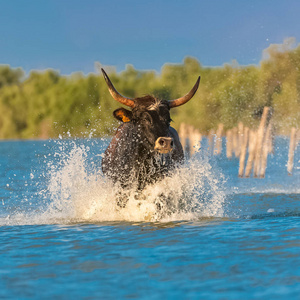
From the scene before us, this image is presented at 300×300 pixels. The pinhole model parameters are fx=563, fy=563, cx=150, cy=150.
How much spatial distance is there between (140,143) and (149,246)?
9.89 ft

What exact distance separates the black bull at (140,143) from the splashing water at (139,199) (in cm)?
24

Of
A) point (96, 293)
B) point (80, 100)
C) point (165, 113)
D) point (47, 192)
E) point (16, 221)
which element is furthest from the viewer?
point (80, 100)

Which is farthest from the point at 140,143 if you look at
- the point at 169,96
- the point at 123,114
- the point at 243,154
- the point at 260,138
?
the point at 169,96

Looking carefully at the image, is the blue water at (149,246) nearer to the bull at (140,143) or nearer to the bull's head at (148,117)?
the bull at (140,143)

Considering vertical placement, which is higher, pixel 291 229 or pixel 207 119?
pixel 207 119

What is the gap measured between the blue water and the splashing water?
0.02m

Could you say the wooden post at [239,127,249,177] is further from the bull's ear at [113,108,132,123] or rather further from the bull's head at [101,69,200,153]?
the bull's ear at [113,108,132,123]

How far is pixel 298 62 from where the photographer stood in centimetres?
6412

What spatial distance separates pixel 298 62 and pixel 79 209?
2201 inches

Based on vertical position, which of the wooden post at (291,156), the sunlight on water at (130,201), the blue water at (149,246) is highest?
the wooden post at (291,156)

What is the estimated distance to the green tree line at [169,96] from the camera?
208 ft

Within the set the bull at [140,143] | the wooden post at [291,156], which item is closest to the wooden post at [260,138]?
the wooden post at [291,156]

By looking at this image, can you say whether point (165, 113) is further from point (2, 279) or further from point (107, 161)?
point (2, 279)

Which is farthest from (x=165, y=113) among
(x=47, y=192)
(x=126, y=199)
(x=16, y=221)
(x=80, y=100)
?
(x=80, y=100)
